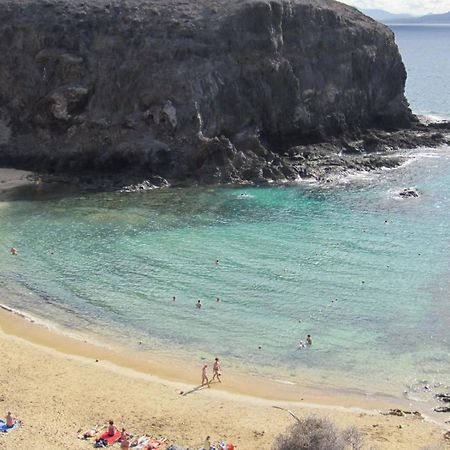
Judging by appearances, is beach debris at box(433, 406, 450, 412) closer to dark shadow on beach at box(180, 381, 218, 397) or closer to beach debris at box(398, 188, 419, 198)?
dark shadow on beach at box(180, 381, 218, 397)

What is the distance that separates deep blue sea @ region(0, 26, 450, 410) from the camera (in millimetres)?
32844

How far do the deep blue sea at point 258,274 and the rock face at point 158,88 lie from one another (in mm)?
4797

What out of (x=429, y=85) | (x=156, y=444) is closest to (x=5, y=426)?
(x=156, y=444)

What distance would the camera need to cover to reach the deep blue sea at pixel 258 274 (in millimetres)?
32844

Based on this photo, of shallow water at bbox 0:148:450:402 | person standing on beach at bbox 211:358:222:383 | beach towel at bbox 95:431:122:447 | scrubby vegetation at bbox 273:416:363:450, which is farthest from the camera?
shallow water at bbox 0:148:450:402

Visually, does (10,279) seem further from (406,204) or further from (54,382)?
(406,204)

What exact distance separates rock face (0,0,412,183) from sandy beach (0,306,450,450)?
96.1 feet

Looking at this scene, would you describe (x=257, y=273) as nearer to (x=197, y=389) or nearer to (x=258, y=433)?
(x=197, y=389)

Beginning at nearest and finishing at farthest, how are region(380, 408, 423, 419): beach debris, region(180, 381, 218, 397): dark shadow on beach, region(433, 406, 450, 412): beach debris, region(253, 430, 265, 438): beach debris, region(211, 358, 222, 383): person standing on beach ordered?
region(253, 430, 265, 438): beach debris < region(380, 408, 423, 419): beach debris < region(433, 406, 450, 412): beach debris < region(180, 381, 218, 397): dark shadow on beach < region(211, 358, 222, 383): person standing on beach

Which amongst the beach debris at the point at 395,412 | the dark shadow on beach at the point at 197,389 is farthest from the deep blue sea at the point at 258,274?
the dark shadow on beach at the point at 197,389

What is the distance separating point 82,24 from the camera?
206ft

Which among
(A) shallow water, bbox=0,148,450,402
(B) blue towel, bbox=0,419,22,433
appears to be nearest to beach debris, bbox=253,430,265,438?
(A) shallow water, bbox=0,148,450,402

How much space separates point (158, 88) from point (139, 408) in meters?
37.6

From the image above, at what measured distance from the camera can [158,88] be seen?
60188 millimetres
